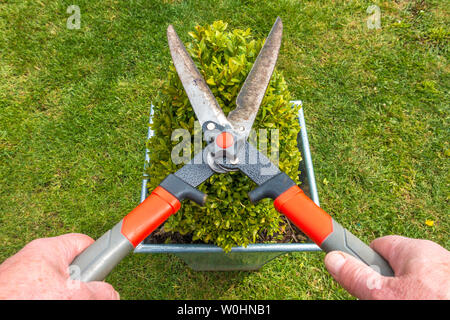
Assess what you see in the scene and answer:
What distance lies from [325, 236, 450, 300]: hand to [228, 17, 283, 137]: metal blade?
787 mm

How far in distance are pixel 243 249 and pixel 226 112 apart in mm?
883

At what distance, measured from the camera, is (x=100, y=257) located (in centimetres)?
129

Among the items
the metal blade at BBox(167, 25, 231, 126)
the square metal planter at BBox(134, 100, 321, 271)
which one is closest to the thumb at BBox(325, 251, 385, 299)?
the square metal planter at BBox(134, 100, 321, 271)

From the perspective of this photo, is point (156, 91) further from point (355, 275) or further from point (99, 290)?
point (355, 275)

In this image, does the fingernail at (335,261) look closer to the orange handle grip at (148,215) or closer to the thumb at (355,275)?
the thumb at (355,275)

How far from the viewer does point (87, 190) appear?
3275 mm

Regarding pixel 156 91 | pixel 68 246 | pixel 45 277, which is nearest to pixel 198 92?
pixel 68 246

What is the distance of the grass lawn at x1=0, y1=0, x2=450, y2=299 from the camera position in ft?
10.1

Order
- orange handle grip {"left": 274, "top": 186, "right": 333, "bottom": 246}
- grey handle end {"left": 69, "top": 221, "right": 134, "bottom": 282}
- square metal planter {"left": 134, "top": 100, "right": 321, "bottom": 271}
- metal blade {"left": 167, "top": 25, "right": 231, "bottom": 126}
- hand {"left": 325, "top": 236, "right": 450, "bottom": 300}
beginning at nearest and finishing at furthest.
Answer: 1. hand {"left": 325, "top": 236, "right": 450, "bottom": 300}
2. grey handle end {"left": 69, "top": 221, "right": 134, "bottom": 282}
3. orange handle grip {"left": 274, "top": 186, "right": 333, "bottom": 246}
4. metal blade {"left": 167, "top": 25, "right": 231, "bottom": 126}
5. square metal planter {"left": 134, "top": 100, "right": 321, "bottom": 271}

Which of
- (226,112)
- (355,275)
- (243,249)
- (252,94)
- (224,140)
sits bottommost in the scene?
(243,249)

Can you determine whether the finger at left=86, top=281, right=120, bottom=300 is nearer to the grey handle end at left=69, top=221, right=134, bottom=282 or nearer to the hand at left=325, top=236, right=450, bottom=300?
the grey handle end at left=69, top=221, right=134, bottom=282

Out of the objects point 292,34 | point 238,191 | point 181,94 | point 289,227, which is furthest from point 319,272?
point 292,34

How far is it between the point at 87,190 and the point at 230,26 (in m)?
2.84
